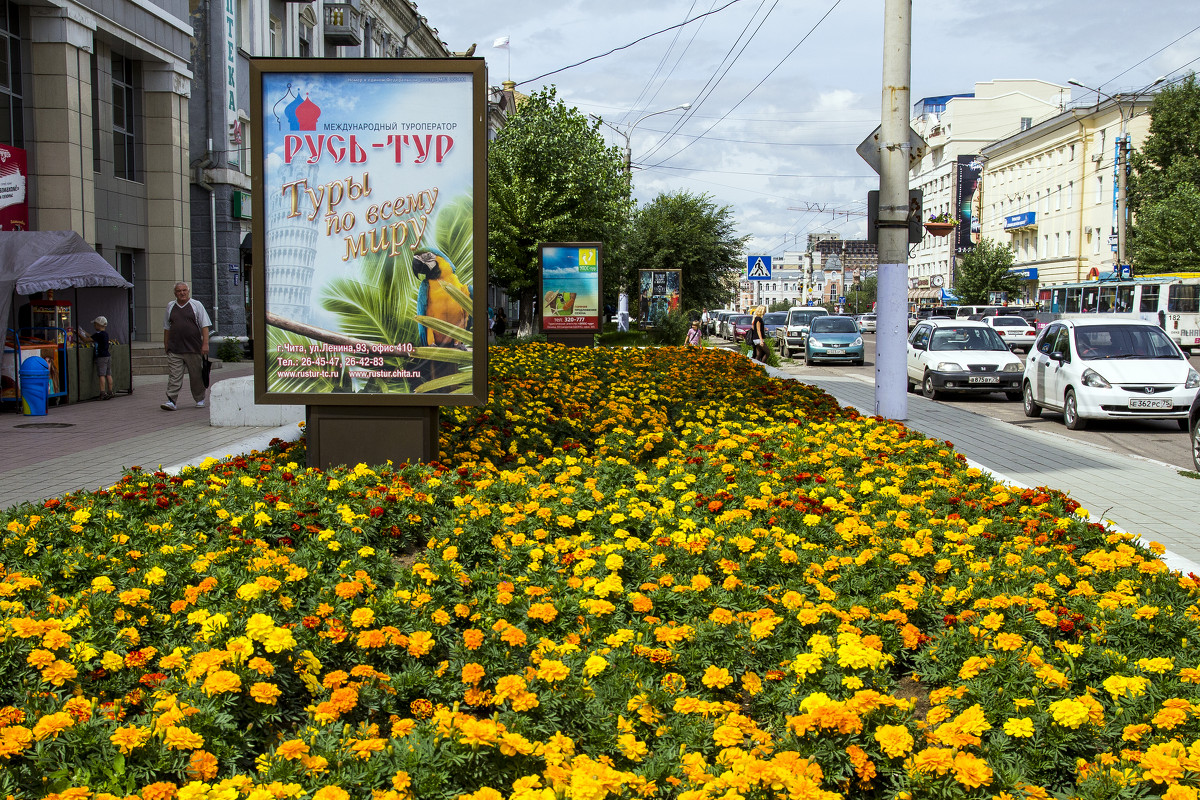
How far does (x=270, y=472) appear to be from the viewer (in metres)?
6.33

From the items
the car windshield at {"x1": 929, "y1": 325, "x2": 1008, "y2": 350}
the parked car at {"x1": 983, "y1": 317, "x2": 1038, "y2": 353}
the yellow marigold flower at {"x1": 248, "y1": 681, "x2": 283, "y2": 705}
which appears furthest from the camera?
the parked car at {"x1": 983, "y1": 317, "x2": 1038, "y2": 353}

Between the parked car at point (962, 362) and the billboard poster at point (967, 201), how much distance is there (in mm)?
74748

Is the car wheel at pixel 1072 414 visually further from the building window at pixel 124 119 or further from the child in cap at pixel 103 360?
the building window at pixel 124 119

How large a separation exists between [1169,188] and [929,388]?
134 feet

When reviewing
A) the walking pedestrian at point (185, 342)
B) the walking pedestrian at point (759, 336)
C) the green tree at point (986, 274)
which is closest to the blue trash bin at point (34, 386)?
the walking pedestrian at point (185, 342)

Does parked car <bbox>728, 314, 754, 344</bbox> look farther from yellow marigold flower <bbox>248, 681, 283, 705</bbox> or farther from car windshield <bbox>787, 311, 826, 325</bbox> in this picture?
yellow marigold flower <bbox>248, 681, 283, 705</bbox>

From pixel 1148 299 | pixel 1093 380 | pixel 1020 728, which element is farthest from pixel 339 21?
pixel 1020 728

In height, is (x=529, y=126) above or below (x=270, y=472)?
above

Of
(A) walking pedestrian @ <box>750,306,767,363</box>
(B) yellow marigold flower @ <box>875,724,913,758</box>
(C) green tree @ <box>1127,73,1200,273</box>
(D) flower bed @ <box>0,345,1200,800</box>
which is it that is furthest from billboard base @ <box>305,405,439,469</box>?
(C) green tree @ <box>1127,73,1200,273</box>

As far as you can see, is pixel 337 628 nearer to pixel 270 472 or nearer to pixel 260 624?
pixel 260 624

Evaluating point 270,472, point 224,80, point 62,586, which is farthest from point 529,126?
point 62,586

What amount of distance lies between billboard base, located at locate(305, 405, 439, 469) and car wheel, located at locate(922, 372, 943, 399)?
47.6ft

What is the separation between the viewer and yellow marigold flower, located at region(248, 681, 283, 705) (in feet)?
9.52

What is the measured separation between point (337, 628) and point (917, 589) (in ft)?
7.35
